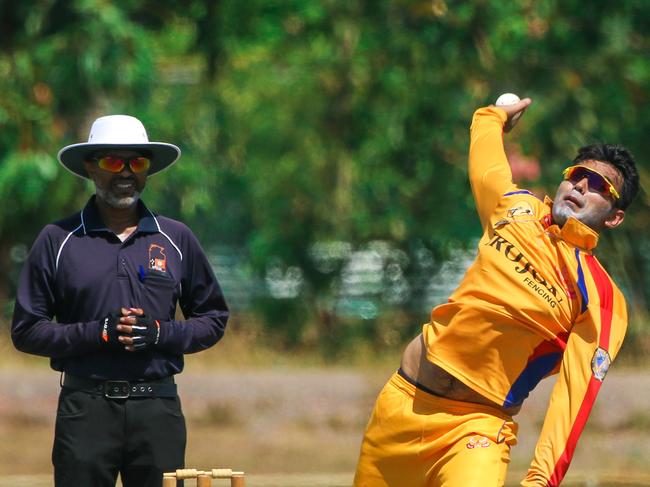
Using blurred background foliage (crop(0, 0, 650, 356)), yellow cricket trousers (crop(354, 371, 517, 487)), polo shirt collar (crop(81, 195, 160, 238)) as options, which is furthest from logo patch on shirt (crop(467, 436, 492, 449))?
blurred background foliage (crop(0, 0, 650, 356))

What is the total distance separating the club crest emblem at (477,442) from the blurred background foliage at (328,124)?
31.3ft

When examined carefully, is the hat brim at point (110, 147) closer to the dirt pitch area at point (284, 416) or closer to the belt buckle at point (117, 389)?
the belt buckle at point (117, 389)

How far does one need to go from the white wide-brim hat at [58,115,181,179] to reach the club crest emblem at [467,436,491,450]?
4.89 feet

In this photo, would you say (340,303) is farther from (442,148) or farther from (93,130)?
(93,130)

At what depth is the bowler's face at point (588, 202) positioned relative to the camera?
5156 millimetres

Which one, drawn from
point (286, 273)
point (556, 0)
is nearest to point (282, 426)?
point (286, 273)

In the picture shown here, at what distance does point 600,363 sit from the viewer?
16.1ft

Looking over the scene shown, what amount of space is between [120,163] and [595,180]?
164 centimetres

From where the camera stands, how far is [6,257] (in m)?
15.3

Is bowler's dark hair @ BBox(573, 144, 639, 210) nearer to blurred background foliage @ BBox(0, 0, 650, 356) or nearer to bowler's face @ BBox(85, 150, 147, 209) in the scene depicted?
bowler's face @ BBox(85, 150, 147, 209)

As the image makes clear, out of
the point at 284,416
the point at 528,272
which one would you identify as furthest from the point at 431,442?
the point at 284,416

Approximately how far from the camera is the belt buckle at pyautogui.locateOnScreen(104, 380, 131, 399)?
526 cm

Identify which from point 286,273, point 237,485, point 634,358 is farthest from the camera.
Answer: point 286,273

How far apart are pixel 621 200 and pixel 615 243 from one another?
9863 millimetres
